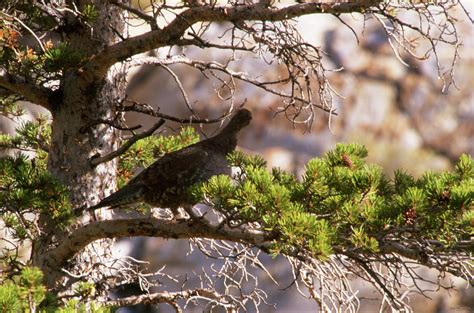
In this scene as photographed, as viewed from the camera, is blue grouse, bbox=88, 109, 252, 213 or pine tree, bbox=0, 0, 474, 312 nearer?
pine tree, bbox=0, 0, 474, 312

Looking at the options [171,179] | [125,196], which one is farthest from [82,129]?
[171,179]

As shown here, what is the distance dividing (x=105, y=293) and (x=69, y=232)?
0.44m

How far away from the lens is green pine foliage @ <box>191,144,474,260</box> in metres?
3.26

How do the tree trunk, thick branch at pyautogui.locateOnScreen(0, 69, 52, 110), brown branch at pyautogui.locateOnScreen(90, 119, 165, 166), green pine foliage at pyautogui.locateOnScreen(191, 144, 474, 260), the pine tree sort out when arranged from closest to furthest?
1. green pine foliage at pyautogui.locateOnScreen(191, 144, 474, 260)
2. the pine tree
3. brown branch at pyautogui.locateOnScreen(90, 119, 165, 166)
4. thick branch at pyautogui.locateOnScreen(0, 69, 52, 110)
5. the tree trunk

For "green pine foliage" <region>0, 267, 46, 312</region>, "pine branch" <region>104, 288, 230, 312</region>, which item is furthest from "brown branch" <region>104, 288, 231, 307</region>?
"green pine foliage" <region>0, 267, 46, 312</region>

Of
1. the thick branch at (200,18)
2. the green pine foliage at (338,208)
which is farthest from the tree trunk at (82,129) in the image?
the green pine foliage at (338,208)

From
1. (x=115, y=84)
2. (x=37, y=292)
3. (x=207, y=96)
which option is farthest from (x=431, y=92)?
(x=37, y=292)

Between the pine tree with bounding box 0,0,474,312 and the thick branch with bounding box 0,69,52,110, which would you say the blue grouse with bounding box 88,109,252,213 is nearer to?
the pine tree with bounding box 0,0,474,312

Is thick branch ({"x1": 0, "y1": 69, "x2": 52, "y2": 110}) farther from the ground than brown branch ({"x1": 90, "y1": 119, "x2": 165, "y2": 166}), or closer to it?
farther from the ground

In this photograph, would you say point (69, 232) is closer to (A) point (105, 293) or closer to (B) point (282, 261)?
(A) point (105, 293)

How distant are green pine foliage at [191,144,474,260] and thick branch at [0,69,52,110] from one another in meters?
1.50

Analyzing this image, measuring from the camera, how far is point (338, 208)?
359 centimetres

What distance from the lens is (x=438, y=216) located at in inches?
134

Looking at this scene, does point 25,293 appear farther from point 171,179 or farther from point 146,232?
point 171,179
